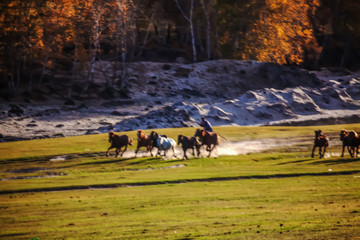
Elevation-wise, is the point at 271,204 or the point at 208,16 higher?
the point at 208,16

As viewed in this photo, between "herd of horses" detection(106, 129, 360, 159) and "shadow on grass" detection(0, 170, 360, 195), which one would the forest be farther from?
"shadow on grass" detection(0, 170, 360, 195)

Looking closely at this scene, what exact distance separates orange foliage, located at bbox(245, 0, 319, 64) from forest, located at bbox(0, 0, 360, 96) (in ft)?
0.41

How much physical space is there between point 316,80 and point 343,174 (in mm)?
54727

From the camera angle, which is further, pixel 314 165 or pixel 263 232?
pixel 314 165

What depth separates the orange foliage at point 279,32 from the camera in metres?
62.7

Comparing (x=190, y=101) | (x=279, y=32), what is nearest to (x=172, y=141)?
(x=190, y=101)

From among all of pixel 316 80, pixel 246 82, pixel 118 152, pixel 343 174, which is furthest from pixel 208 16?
pixel 343 174

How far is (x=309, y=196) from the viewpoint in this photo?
20828 millimetres

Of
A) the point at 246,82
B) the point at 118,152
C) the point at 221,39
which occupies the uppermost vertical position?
the point at 221,39

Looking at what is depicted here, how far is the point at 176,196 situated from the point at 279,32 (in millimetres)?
46047

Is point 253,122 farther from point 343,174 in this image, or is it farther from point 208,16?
point 343,174

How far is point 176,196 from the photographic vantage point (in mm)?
21109

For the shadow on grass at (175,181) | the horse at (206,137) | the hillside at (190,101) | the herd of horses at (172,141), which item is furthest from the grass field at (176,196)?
the hillside at (190,101)

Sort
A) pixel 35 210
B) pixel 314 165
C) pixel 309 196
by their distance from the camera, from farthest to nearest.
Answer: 1. pixel 314 165
2. pixel 309 196
3. pixel 35 210
